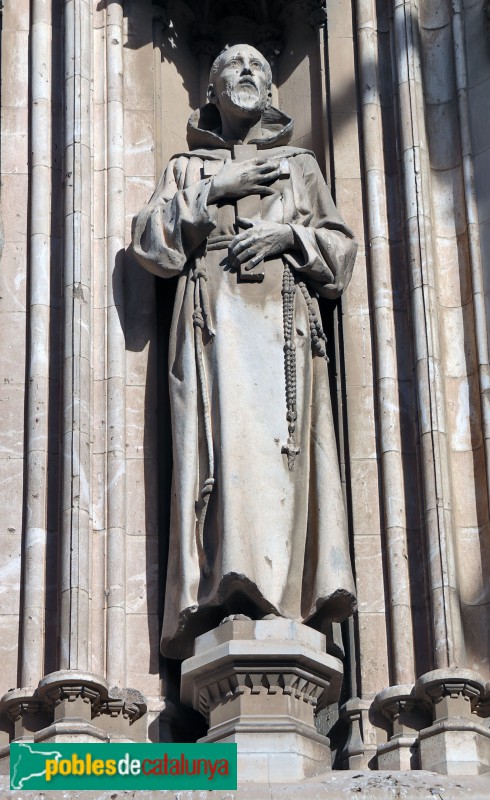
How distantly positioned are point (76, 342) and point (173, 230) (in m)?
0.87

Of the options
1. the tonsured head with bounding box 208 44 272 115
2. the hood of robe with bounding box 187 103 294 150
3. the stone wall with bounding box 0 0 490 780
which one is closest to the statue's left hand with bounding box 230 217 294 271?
the stone wall with bounding box 0 0 490 780

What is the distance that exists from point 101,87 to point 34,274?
4.58ft

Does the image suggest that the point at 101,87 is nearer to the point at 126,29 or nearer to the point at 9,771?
the point at 126,29

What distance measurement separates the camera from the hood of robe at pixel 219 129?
44.7 feet

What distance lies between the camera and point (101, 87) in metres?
13.9

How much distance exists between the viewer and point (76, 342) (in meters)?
12.9

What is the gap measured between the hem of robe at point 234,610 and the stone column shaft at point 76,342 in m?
0.53

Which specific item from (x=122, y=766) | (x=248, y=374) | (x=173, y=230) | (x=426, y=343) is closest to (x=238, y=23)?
(x=173, y=230)

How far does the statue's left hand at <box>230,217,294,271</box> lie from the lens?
A: 1283 cm

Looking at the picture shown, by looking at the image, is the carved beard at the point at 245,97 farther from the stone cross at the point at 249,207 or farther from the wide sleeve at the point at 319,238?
the wide sleeve at the point at 319,238

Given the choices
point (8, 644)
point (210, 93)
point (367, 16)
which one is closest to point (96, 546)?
point (8, 644)

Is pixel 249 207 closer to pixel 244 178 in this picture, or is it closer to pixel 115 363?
pixel 244 178

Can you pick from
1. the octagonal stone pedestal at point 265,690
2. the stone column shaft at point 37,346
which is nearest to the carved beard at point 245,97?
the stone column shaft at point 37,346

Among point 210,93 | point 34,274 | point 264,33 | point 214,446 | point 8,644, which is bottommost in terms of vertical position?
point 8,644
